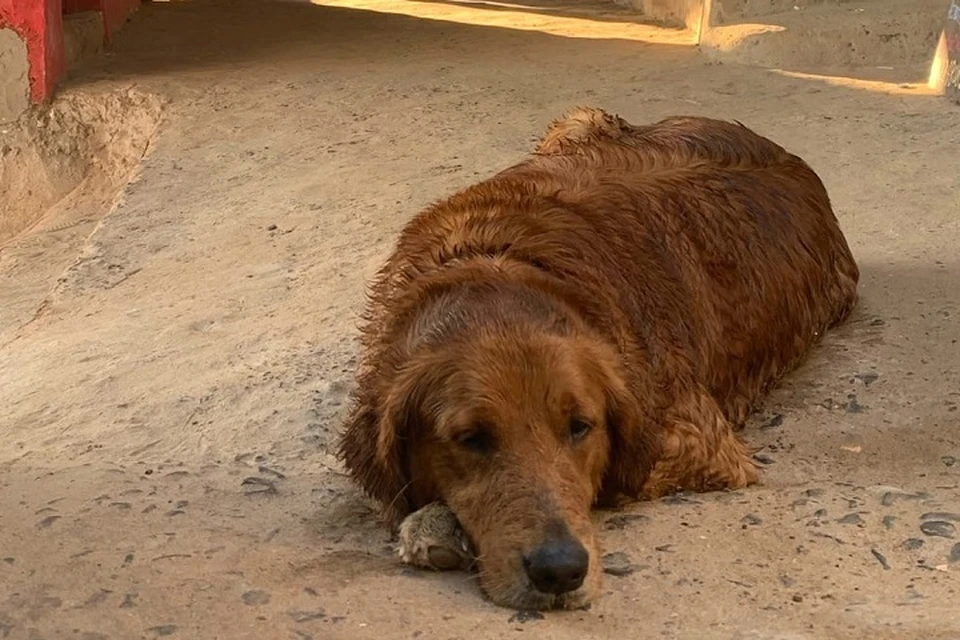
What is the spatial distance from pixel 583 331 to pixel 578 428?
1.05ft

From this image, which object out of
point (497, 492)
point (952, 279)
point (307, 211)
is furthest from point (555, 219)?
point (307, 211)

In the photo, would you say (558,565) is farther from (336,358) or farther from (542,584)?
(336,358)

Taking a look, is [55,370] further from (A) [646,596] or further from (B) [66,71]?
(B) [66,71]

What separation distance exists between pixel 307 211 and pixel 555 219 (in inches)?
131

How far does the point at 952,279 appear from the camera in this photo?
5469 millimetres

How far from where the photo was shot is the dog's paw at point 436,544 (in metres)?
3.33

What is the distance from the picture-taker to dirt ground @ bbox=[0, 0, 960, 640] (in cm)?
303

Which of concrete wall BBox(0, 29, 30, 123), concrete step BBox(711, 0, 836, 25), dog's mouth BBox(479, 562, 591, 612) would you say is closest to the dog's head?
dog's mouth BBox(479, 562, 591, 612)

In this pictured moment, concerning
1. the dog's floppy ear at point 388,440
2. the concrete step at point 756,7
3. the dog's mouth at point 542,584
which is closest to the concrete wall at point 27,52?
the concrete step at point 756,7

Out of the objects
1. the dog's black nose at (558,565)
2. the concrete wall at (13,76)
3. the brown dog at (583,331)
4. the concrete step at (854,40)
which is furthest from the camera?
the concrete step at (854,40)

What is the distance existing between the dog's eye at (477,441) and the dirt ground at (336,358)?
1.01ft

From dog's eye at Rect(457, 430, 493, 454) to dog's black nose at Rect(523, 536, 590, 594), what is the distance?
0.35m

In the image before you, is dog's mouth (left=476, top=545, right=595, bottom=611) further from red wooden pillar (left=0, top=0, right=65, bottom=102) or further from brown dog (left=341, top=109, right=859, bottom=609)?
red wooden pillar (left=0, top=0, right=65, bottom=102)

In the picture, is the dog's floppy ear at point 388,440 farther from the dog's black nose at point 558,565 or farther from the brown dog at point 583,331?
the dog's black nose at point 558,565
